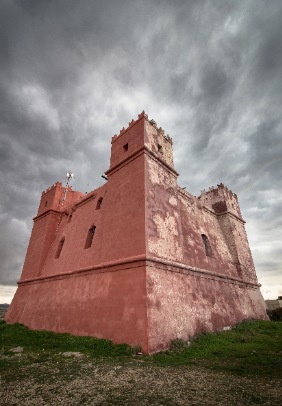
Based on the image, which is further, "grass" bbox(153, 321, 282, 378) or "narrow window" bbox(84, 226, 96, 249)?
"narrow window" bbox(84, 226, 96, 249)

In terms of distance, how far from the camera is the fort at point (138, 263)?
7691mm

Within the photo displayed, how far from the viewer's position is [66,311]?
10.3 m

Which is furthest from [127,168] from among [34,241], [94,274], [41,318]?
[34,241]

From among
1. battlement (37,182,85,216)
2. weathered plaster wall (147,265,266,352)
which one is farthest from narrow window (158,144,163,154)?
battlement (37,182,85,216)

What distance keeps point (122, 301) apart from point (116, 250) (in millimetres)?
2116

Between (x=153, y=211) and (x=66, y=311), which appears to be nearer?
(x=153, y=211)

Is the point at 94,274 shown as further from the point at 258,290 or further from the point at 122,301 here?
the point at 258,290

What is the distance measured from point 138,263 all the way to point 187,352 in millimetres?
3029

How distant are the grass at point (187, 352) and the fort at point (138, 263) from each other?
399 millimetres

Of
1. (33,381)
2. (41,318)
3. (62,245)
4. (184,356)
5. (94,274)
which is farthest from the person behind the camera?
(62,245)

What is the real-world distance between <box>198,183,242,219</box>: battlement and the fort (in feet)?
3.13

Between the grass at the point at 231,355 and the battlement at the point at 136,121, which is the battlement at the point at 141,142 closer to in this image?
the battlement at the point at 136,121

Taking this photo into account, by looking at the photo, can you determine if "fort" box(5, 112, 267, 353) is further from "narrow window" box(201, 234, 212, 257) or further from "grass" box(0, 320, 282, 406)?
"grass" box(0, 320, 282, 406)

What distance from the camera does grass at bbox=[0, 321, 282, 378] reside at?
18.4ft
